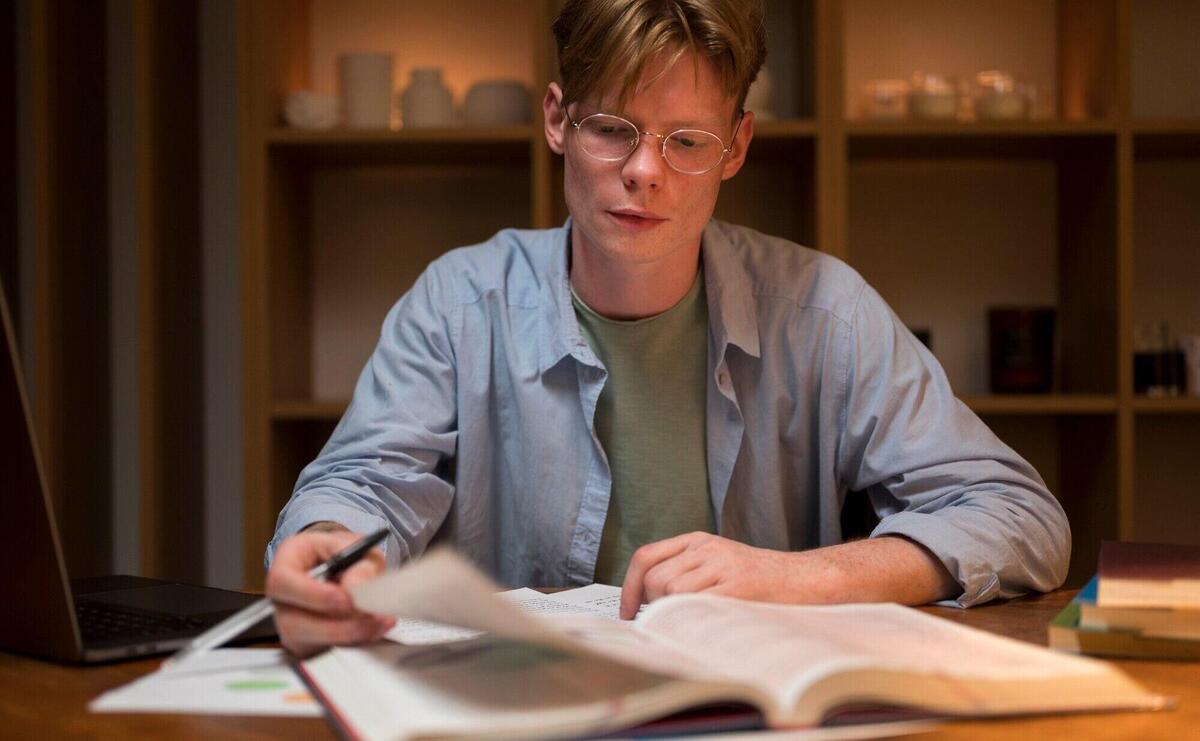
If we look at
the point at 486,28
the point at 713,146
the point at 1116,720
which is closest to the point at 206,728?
the point at 1116,720

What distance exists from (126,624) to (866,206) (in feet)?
7.05

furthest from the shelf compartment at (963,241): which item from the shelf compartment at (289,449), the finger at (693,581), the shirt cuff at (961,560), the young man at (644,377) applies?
the finger at (693,581)

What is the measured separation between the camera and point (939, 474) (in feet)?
4.42

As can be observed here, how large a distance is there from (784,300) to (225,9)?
1854mm

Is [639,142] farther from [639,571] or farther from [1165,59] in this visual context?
[1165,59]

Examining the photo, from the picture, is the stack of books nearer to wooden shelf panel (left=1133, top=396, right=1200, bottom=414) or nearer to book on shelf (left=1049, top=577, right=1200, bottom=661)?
book on shelf (left=1049, top=577, right=1200, bottom=661)

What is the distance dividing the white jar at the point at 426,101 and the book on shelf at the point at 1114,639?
197cm

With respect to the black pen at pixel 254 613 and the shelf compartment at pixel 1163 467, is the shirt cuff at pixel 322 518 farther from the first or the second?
the shelf compartment at pixel 1163 467

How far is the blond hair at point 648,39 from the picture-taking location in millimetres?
1383

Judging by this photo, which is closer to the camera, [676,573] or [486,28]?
[676,573]

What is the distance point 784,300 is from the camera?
1575mm

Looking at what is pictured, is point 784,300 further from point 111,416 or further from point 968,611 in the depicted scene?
point 111,416

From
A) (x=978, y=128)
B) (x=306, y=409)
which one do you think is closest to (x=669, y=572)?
(x=306, y=409)

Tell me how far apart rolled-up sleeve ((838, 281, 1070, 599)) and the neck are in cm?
23
